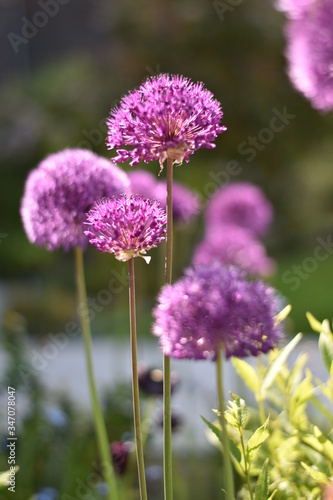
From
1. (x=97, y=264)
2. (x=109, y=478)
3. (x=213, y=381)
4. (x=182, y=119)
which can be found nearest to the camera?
(x=182, y=119)

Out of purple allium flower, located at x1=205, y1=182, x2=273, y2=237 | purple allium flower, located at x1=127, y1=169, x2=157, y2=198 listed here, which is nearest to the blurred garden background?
purple allium flower, located at x1=205, y1=182, x2=273, y2=237

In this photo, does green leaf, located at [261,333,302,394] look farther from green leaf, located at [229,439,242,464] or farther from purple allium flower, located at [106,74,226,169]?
purple allium flower, located at [106,74,226,169]

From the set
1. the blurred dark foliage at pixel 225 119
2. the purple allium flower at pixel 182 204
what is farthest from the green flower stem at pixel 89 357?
the blurred dark foliage at pixel 225 119

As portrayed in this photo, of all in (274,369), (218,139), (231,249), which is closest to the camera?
(274,369)

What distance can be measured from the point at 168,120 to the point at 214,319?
8.6 inches

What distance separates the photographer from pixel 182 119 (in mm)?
790

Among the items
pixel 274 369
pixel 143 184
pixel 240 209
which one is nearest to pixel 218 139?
pixel 240 209

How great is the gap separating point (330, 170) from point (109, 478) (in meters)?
6.50

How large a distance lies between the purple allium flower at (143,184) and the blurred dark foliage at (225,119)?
188 inches

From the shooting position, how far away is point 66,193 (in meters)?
1.10

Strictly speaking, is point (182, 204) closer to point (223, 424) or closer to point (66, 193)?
point (66, 193)

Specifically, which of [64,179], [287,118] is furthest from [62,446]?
[287,118]

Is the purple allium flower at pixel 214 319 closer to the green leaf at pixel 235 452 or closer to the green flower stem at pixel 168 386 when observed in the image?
the green flower stem at pixel 168 386

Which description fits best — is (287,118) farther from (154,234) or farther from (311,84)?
(154,234)
